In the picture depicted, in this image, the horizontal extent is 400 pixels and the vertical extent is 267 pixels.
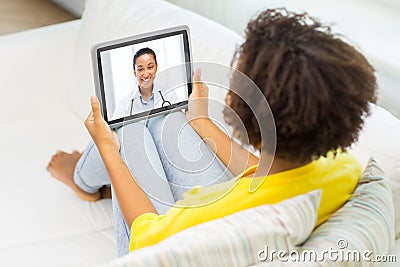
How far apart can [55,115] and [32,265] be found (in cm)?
68

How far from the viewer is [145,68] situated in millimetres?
1449

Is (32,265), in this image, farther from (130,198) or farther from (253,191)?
(253,191)

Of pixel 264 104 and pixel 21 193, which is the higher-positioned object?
pixel 264 104

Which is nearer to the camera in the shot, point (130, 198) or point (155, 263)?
point (155, 263)

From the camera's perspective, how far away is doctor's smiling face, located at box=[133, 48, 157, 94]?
144cm

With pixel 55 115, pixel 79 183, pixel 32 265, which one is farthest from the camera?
pixel 55 115

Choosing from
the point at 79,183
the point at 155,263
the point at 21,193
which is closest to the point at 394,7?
the point at 79,183

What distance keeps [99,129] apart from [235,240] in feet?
1.55

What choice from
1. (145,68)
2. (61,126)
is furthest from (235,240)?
(61,126)

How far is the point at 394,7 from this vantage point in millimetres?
1937

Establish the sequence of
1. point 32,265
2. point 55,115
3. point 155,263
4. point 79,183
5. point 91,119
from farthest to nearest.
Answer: point 55,115, point 79,183, point 32,265, point 91,119, point 155,263

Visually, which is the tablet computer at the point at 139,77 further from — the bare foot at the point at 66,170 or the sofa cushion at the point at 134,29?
the bare foot at the point at 66,170

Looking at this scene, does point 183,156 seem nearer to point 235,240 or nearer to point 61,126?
point 235,240

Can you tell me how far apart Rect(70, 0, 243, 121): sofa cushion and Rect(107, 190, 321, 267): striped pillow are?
0.75 metres
